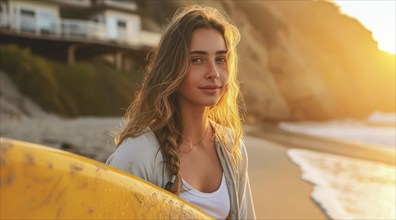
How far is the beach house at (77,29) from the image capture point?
16.8 metres

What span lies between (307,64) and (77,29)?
23053 mm

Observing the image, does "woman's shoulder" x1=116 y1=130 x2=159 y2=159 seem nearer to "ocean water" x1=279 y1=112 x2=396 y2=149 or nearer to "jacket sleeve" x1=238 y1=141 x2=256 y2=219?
"jacket sleeve" x1=238 y1=141 x2=256 y2=219

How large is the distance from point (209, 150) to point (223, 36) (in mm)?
438

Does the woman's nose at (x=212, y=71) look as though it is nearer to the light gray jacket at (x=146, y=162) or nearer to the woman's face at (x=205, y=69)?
the woman's face at (x=205, y=69)

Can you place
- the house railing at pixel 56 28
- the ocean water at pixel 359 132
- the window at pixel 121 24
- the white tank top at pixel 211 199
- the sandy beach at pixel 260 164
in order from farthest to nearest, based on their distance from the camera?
1. the window at pixel 121 24
2. the house railing at pixel 56 28
3. the ocean water at pixel 359 132
4. the sandy beach at pixel 260 164
5. the white tank top at pixel 211 199

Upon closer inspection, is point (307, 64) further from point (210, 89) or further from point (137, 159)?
point (137, 159)

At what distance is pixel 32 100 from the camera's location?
13.9 metres

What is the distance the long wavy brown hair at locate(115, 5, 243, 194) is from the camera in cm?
149

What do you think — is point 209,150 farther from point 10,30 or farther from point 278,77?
point 278,77

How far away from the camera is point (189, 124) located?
5.46ft

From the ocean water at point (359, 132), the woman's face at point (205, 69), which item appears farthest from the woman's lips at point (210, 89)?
the ocean water at point (359, 132)

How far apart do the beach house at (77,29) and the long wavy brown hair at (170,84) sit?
16094 mm

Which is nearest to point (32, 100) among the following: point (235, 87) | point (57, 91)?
point (57, 91)

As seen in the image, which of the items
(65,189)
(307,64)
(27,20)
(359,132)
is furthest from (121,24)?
(65,189)
